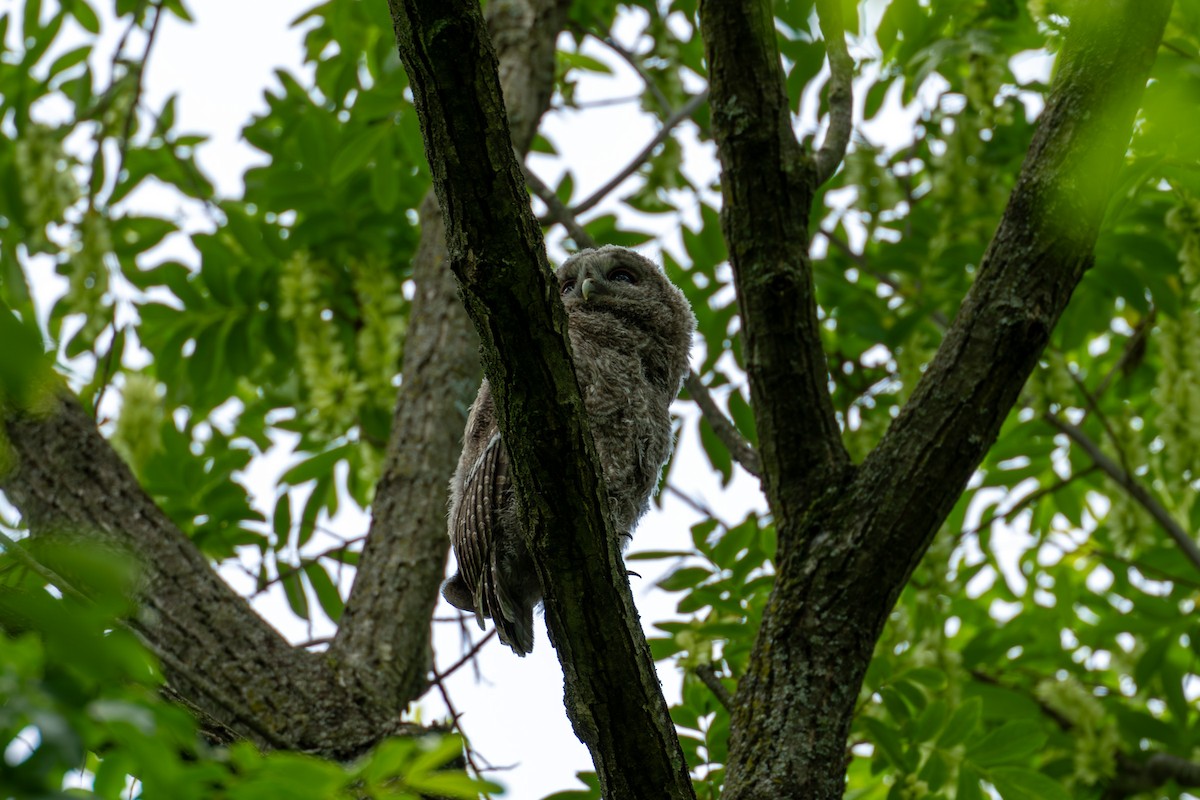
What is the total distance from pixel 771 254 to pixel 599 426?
0.60 metres

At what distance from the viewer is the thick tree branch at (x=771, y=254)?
2734 millimetres

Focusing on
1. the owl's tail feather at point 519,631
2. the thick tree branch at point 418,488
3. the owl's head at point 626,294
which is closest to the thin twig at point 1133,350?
the owl's head at point 626,294

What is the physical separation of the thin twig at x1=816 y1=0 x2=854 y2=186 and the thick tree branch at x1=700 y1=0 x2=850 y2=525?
0.47 feet

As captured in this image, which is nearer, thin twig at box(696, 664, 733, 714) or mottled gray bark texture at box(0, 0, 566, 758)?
thin twig at box(696, 664, 733, 714)

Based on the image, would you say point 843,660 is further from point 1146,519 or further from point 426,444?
point 1146,519

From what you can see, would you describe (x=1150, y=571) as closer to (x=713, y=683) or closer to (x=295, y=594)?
(x=713, y=683)

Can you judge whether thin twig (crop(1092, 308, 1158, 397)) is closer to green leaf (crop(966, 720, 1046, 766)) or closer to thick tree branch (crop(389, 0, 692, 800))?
green leaf (crop(966, 720, 1046, 766))

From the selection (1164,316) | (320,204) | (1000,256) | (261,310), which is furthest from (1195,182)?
(261,310)

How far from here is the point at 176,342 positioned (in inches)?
159

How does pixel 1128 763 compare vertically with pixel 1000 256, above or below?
below

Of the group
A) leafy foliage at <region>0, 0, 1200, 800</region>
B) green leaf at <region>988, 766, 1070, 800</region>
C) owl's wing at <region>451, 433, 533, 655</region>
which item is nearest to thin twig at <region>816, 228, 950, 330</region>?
leafy foliage at <region>0, 0, 1200, 800</region>

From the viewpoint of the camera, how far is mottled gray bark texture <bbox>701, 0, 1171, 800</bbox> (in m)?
2.42

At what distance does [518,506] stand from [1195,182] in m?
1.74

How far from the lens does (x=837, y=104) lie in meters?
3.04
